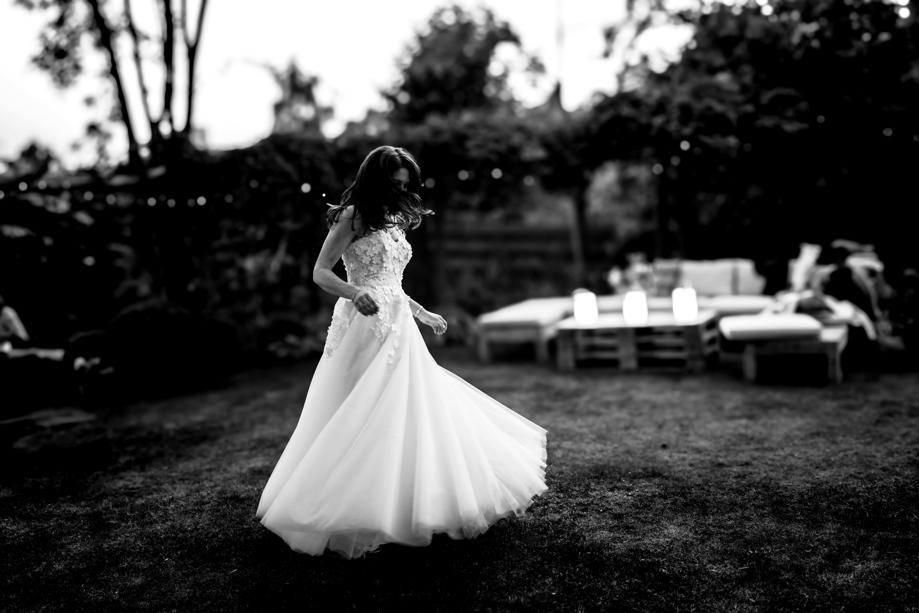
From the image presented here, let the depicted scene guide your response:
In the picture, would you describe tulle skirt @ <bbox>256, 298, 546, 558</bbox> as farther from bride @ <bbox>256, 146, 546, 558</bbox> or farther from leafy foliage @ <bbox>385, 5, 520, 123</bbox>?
leafy foliage @ <bbox>385, 5, 520, 123</bbox>

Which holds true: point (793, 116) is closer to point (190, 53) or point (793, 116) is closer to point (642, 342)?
point (642, 342)

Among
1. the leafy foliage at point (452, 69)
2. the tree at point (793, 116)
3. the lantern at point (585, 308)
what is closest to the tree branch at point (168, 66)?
the lantern at point (585, 308)

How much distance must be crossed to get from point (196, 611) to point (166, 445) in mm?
2645

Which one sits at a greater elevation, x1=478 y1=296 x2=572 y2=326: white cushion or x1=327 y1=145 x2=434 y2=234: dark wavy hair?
x1=327 y1=145 x2=434 y2=234: dark wavy hair

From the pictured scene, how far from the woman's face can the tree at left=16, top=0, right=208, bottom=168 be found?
19.2 feet

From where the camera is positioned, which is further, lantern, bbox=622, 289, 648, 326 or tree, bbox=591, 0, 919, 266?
tree, bbox=591, 0, 919, 266

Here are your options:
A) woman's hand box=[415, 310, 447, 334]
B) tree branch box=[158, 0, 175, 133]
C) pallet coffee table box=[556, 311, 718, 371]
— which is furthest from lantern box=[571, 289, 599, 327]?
tree branch box=[158, 0, 175, 133]

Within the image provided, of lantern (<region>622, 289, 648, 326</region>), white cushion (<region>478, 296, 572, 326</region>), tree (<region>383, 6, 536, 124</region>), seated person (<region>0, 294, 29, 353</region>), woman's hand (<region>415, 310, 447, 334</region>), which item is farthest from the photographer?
tree (<region>383, 6, 536, 124</region>)

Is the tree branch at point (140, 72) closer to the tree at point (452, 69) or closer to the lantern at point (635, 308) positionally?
the lantern at point (635, 308)

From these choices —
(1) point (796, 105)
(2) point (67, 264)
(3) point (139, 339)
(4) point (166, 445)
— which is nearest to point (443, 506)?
(4) point (166, 445)

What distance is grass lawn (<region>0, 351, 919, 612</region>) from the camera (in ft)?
8.00

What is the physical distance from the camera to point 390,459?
2555mm

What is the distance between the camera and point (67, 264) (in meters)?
7.46

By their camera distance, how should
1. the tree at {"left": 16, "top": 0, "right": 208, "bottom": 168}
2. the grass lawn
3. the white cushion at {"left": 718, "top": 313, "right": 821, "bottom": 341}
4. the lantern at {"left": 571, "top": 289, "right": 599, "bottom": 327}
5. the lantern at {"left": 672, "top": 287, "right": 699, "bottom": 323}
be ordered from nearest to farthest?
the grass lawn
the white cushion at {"left": 718, "top": 313, "right": 821, "bottom": 341}
the lantern at {"left": 672, "top": 287, "right": 699, "bottom": 323}
the lantern at {"left": 571, "top": 289, "right": 599, "bottom": 327}
the tree at {"left": 16, "top": 0, "right": 208, "bottom": 168}
